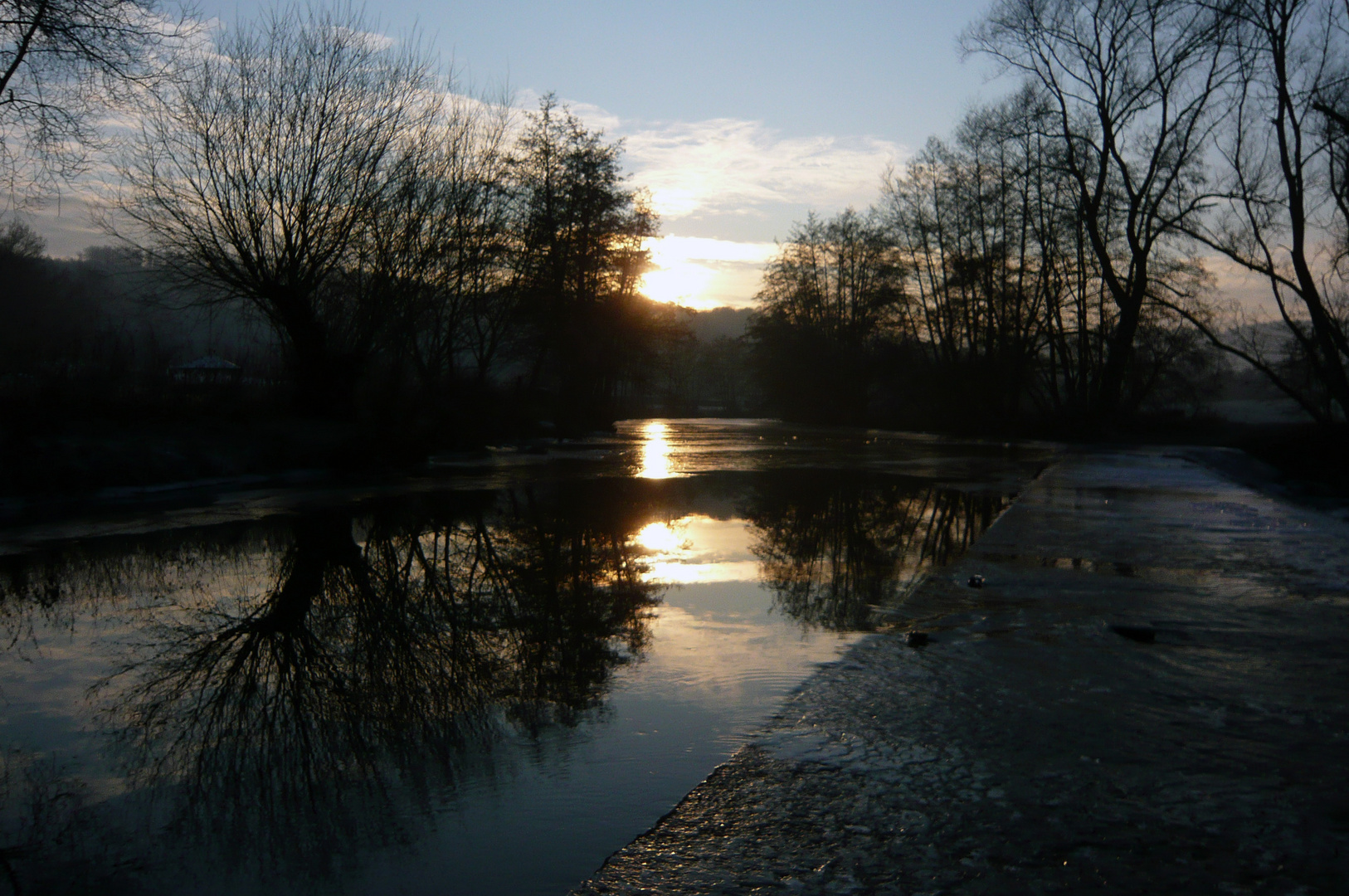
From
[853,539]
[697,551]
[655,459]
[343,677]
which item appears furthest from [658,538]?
[655,459]

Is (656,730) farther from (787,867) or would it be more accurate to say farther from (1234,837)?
(1234,837)

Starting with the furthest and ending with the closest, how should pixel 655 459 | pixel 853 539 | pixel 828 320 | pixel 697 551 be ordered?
pixel 828 320
pixel 655 459
pixel 853 539
pixel 697 551

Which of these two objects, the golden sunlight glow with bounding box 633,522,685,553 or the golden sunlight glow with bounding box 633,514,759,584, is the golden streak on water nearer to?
the golden sunlight glow with bounding box 633,514,759,584

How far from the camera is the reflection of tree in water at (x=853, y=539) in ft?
21.2

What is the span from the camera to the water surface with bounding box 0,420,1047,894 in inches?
109

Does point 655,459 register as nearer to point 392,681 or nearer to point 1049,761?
point 392,681

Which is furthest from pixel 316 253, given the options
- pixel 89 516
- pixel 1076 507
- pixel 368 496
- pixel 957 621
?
pixel 957 621

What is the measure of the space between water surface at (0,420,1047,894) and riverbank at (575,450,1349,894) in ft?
0.97

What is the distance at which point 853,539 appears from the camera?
933 centimetres

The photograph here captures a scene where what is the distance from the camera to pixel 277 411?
18625 mm

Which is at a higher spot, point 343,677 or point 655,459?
point 655,459

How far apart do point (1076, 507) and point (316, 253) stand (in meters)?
15.5

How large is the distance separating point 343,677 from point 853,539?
19.6 ft

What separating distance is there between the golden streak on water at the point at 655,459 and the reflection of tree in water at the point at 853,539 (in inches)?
121
